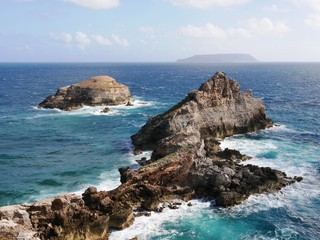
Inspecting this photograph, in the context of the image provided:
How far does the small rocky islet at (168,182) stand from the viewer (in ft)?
132

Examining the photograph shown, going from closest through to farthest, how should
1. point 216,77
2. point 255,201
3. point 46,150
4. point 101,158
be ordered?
1. point 255,201
2. point 101,158
3. point 46,150
4. point 216,77

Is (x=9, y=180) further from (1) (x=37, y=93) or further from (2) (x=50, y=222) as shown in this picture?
(1) (x=37, y=93)

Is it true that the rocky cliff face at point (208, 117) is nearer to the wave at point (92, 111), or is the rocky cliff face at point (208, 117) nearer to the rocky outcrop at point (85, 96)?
the wave at point (92, 111)

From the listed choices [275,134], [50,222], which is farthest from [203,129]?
[50,222]

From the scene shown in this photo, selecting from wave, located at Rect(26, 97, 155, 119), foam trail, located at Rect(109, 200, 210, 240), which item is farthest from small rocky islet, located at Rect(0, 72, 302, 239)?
wave, located at Rect(26, 97, 155, 119)

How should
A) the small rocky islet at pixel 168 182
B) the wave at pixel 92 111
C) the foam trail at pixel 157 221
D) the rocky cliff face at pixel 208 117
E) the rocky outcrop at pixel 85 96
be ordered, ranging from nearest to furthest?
the small rocky islet at pixel 168 182, the foam trail at pixel 157 221, the rocky cliff face at pixel 208 117, the wave at pixel 92 111, the rocky outcrop at pixel 85 96

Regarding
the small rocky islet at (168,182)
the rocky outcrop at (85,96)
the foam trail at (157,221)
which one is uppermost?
the rocky outcrop at (85,96)

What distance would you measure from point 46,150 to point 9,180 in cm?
1624

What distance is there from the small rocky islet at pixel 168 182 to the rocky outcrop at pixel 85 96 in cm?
5076

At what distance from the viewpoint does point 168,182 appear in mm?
51781

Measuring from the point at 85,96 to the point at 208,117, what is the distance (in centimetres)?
5837

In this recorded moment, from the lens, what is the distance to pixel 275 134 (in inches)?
3302

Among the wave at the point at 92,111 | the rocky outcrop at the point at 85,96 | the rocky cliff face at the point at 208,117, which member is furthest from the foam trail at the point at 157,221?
the rocky outcrop at the point at 85,96

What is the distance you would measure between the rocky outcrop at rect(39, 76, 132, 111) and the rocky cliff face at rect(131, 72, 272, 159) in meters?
50.4
